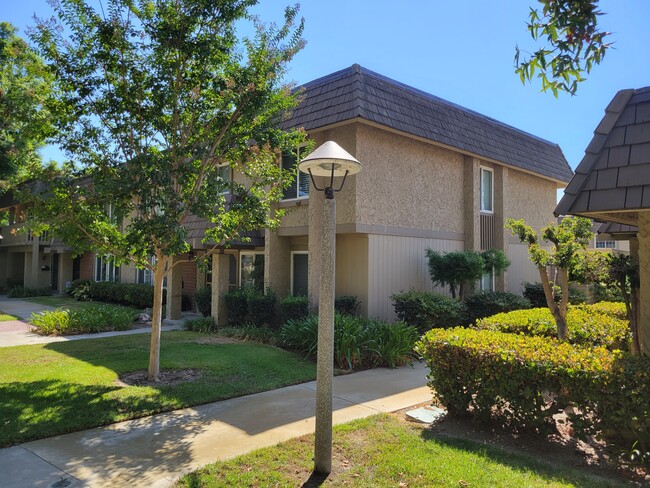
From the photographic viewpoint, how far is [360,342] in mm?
9359

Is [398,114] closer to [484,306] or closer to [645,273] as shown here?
[484,306]

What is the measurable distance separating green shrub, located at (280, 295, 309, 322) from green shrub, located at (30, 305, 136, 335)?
5.20m

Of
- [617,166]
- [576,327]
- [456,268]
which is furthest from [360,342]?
[617,166]

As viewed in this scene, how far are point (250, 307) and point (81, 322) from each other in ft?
15.6

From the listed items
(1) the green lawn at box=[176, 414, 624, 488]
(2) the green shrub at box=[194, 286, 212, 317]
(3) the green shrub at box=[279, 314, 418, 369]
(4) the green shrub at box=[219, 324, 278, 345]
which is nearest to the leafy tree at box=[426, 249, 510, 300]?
(3) the green shrub at box=[279, 314, 418, 369]

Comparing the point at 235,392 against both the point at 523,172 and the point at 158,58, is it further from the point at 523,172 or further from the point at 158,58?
the point at 523,172

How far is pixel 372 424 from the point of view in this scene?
5688 mm

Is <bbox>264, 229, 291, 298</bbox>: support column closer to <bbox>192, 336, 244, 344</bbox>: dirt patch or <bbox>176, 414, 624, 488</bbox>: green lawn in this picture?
<bbox>192, 336, 244, 344</bbox>: dirt patch

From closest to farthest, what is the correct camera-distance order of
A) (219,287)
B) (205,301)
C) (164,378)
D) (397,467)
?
(397,467), (164,378), (219,287), (205,301)

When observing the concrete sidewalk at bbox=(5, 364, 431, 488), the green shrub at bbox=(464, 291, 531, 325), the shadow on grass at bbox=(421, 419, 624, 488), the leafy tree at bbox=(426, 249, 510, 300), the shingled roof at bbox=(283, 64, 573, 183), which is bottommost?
the concrete sidewalk at bbox=(5, 364, 431, 488)

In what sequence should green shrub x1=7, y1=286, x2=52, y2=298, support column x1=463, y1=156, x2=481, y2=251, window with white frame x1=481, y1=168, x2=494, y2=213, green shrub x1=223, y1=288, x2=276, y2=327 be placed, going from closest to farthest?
green shrub x1=223, y1=288, x2=276, y2=327, support column x1=463, y1=156, x2=481, y2=251, window with white frame x1=481, y1=168, x2=494, y2=213, green shrub x1=7, y1=286, x2=52, y2=298

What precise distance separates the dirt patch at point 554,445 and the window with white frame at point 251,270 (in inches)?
350

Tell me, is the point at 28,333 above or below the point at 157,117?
below

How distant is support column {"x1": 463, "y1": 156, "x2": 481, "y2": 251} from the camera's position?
14.7m
